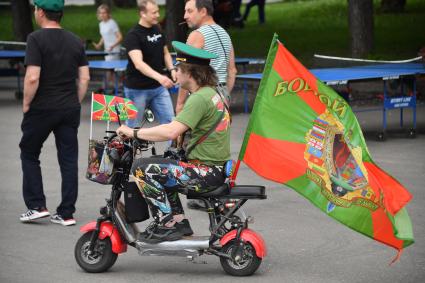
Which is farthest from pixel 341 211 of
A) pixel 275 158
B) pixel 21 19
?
pixel 21 19

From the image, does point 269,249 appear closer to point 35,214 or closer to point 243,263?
point 243,263

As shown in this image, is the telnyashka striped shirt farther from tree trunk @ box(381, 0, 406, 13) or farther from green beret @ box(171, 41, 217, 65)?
tree trunk @ box(381, 0, 406, 13)

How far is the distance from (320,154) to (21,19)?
23.9 metres

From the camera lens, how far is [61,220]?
8836mm

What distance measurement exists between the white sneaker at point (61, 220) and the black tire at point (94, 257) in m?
1.60

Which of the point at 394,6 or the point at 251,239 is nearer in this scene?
the point at 251,239

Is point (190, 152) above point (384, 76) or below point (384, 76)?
above

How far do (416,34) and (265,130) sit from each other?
1973 centimetres

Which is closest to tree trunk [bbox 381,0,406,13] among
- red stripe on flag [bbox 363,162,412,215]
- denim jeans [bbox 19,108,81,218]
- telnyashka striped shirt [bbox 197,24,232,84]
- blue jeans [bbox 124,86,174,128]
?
blue jeans [bbox 124,86,174,128]

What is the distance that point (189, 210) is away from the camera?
373 inches

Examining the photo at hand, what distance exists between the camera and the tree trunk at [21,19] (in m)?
29.4

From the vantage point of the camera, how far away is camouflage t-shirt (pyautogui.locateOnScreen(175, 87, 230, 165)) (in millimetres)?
→ 6930

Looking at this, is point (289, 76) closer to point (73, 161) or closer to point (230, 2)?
point (73, 161)

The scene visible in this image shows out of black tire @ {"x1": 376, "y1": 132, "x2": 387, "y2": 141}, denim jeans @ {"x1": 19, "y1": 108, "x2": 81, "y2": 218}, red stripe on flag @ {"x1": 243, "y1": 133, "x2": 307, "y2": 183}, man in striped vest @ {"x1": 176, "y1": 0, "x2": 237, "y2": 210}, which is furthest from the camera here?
black tire @ {"x1": 376, "y1": 132, "x2": 387, "y2": 141}
